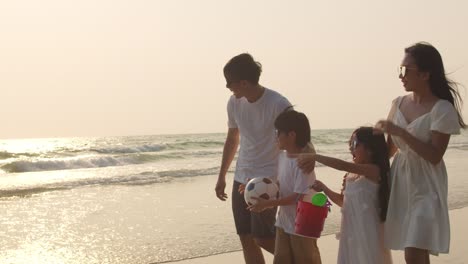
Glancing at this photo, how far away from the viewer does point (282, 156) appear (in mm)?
4527

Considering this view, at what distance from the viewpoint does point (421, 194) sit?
12.6ft

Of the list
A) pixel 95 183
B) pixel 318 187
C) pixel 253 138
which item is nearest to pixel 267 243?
pixel 253 138

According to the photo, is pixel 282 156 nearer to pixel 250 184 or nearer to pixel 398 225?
pixel 250 184

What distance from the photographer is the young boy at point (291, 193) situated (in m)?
4.27

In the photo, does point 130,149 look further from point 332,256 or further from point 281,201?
point 281,201

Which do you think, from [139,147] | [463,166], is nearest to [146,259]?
[463,166]

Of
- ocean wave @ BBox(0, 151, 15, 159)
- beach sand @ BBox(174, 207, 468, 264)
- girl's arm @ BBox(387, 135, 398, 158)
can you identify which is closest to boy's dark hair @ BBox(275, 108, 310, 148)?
girl's arm @ BBox(387, 135, 398, 158)

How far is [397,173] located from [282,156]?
33.8 inches

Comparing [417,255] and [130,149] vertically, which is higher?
[417,255]

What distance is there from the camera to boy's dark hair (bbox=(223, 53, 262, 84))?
15.6ft

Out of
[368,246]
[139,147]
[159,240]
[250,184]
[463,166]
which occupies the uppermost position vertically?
[250,184]

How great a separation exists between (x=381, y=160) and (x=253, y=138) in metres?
1.16

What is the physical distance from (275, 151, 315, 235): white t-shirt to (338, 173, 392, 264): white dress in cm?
29

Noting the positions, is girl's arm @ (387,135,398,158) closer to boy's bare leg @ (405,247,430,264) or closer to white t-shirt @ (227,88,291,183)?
boy's bare leg @ (405,247,430,264)
